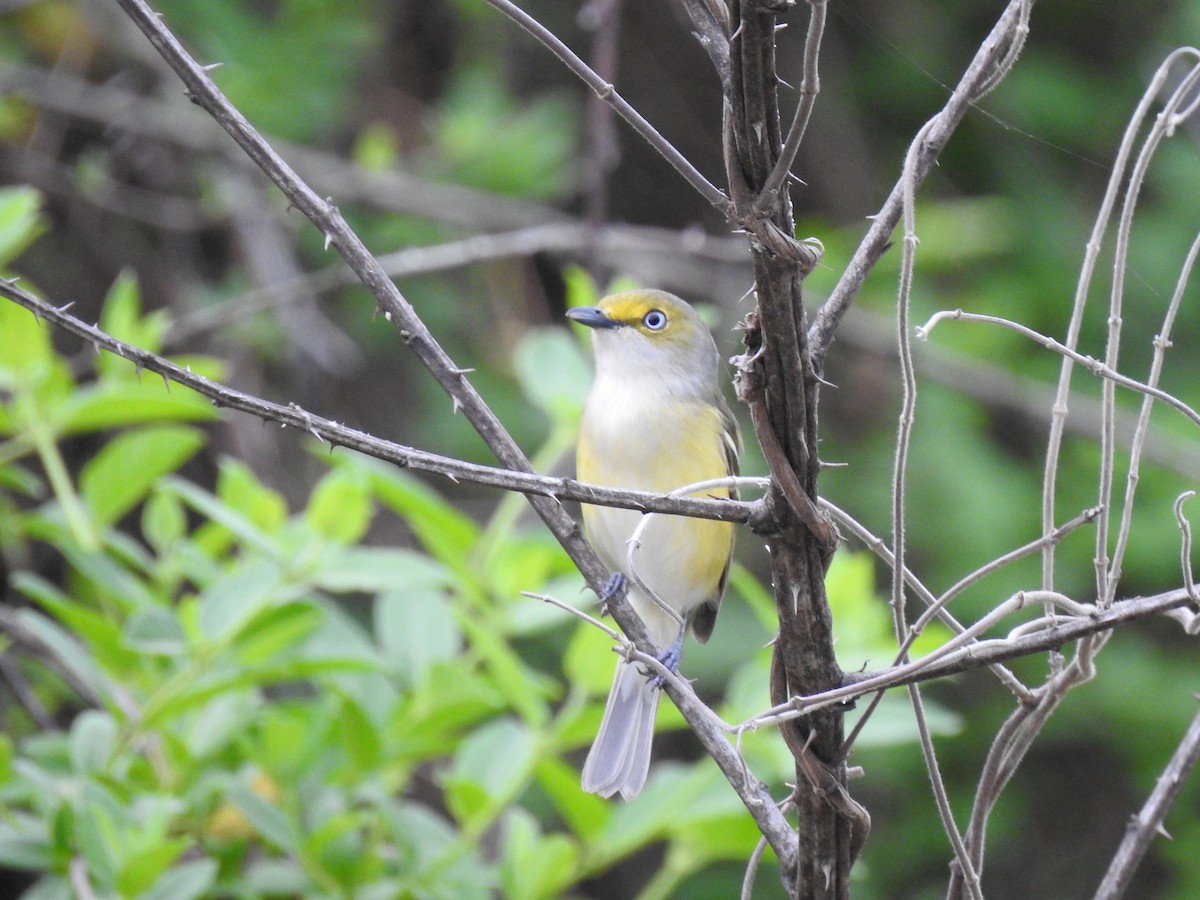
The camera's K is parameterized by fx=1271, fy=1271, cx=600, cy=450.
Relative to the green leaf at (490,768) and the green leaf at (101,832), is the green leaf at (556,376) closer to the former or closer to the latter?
the green leaf at (490,768)

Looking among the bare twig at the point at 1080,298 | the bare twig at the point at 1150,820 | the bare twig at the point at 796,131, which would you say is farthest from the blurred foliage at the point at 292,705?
the bare twig at the point at 796,131

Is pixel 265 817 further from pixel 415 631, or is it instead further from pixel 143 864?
pixel 415 631

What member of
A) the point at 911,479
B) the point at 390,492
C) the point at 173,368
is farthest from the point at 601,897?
the point at 173,368

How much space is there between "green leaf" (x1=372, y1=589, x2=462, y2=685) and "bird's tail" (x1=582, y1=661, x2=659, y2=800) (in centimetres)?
36

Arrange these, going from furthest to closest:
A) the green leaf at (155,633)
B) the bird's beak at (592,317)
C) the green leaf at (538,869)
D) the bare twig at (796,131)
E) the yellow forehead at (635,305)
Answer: the yellow forehead at (635,305) < the bird's beak at (592,317) < the green leaf at (538,869) < the green leaf at (155,633) < the bare twig at (796,131)

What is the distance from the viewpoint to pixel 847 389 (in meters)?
5.59

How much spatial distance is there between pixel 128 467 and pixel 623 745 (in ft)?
3.88

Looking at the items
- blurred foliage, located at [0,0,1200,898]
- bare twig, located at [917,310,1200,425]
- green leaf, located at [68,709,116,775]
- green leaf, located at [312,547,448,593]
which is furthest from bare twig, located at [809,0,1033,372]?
green leaf, located at [68,709,116,775]

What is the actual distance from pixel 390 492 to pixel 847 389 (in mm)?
3512

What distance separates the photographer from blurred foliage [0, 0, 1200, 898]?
2357 millimetres

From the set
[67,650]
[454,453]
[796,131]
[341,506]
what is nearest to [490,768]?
[341,506]

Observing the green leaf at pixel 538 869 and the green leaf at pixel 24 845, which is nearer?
the green leaf at pixel 24 845

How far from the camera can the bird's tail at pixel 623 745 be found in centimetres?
254

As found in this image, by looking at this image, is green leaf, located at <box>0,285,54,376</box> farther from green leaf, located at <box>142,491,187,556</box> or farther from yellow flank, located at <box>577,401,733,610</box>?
yellow flank, located at <box>577,401,733,610</box>
